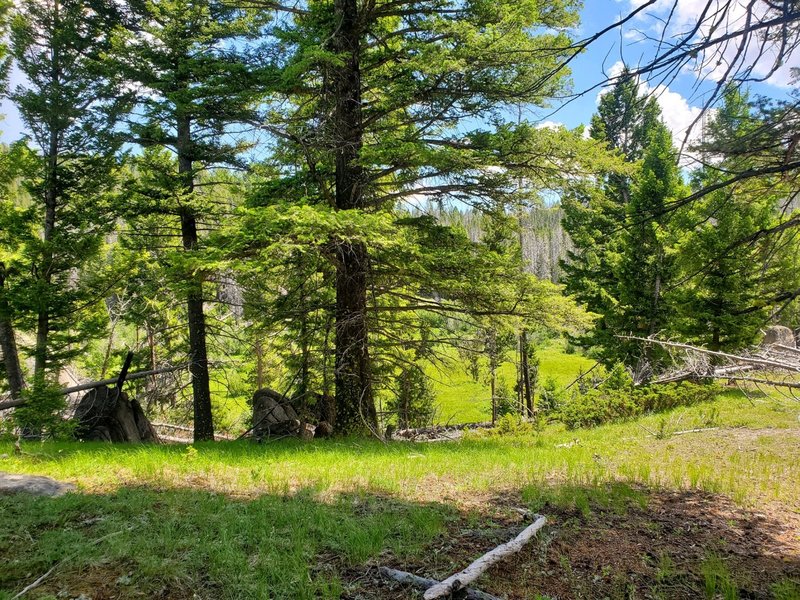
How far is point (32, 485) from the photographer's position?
4.93m

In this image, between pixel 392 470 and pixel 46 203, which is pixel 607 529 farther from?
pixel 46 203

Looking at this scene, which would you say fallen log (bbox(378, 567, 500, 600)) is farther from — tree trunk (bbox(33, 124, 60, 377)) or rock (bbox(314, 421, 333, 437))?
tree trunk (bbox(33, 124, 60, 377))

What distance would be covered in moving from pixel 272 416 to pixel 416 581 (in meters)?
9.56

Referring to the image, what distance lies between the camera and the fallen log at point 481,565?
3.00m

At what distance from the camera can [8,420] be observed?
957cm

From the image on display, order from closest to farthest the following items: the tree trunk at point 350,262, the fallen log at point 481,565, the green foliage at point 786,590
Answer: the fallen log at point 481,565
the green foliage at point 786,590
the tree trunk at point 350,262

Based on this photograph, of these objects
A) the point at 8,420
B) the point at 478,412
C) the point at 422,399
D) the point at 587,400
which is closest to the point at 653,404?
the point at 587,400

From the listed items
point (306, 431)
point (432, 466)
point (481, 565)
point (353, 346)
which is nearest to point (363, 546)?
point (481, 565)

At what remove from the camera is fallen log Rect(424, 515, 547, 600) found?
3.00 metres

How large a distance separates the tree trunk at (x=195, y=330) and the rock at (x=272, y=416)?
153 cm

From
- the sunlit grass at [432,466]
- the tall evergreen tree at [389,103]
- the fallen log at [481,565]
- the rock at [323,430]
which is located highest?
the tall evergreen tree at [389,103]

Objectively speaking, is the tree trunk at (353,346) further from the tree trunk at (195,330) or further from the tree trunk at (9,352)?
the tree trunk at (9,352)

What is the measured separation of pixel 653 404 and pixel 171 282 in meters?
14.0

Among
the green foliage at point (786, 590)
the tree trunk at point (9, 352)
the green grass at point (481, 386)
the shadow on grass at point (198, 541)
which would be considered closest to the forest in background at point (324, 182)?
the tree trunk at point (9, 352)
